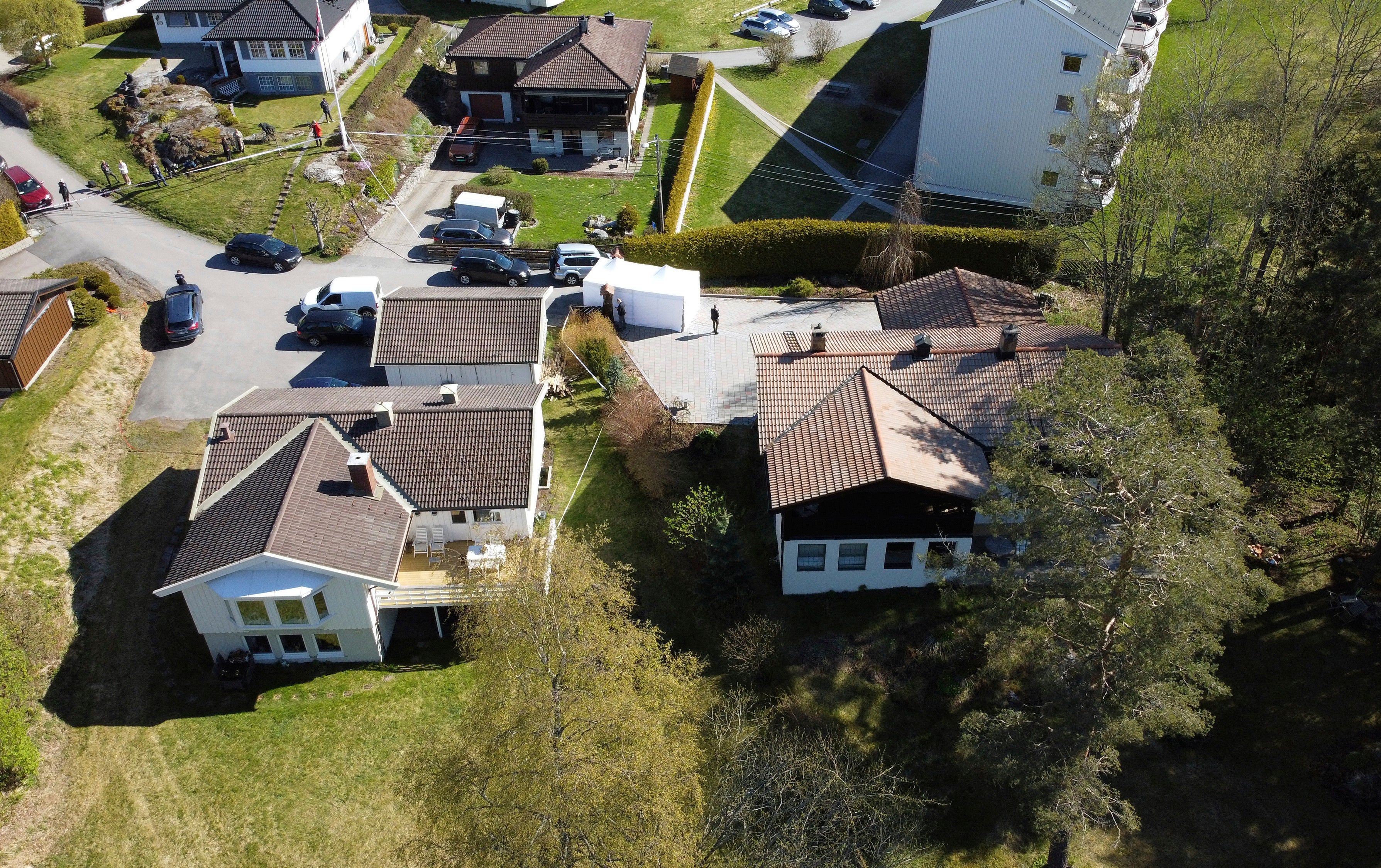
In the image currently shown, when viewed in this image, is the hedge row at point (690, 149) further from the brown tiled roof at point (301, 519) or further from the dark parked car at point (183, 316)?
the brown tiled roof at point (301, 519)

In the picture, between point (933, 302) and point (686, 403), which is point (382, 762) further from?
point (933, 302)

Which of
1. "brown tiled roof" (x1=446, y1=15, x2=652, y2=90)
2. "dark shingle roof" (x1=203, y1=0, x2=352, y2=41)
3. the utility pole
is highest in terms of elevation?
"dark shingle roof" (x1=203, y1=0, x2=352, y2=41)

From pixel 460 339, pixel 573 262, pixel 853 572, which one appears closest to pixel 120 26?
pixel 573 262

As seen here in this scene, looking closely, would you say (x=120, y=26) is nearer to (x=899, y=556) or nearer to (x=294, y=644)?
(x=294, y=644)

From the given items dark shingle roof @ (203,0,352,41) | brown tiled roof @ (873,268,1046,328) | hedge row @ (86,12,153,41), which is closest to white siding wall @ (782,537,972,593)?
brown tiled roof @ (873,268,1046,328)

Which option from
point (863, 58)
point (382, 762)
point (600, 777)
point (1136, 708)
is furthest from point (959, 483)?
point (863, 58)

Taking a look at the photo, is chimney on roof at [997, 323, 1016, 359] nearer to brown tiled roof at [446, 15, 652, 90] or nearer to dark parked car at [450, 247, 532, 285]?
dark parked car at [450, 247, 532, 285]
